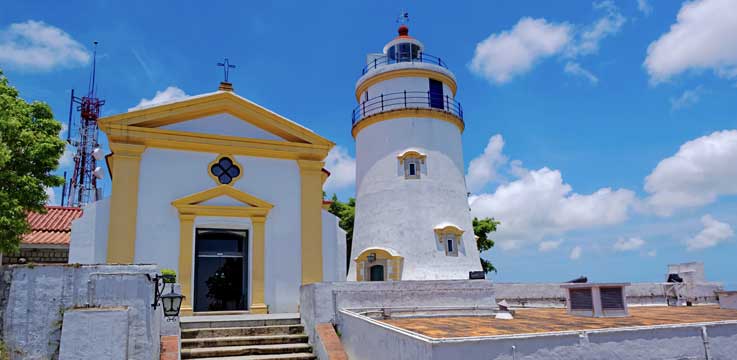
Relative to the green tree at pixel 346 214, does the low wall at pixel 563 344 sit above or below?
below

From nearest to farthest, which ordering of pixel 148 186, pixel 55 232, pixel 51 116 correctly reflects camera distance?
pixel 51 116 → pixel 148 186 → pixel 55 232

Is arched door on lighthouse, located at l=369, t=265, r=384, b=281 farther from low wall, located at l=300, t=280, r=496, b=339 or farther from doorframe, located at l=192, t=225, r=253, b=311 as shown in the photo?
doorframe, located at l=192, t=225, r=253, b=311

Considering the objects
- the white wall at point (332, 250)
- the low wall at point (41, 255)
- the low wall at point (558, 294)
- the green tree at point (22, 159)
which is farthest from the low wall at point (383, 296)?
the low wall at point (41, 255)

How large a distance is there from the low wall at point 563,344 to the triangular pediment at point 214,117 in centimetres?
683

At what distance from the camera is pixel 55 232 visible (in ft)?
55.2

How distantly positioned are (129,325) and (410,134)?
1410 centimetres

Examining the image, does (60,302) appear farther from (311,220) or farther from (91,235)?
(311,220)

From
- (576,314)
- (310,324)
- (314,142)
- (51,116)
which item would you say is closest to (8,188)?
(51,116)

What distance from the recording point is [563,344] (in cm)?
794

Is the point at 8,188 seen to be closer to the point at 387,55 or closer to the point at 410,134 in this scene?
the point at 410,134

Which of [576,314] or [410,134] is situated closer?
[576,314]

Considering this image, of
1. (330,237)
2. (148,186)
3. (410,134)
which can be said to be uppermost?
(410,134)

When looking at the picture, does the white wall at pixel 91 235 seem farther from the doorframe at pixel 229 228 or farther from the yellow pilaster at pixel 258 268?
the yellow pilaster at pixel 258 268

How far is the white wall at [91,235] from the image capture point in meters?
13.0
